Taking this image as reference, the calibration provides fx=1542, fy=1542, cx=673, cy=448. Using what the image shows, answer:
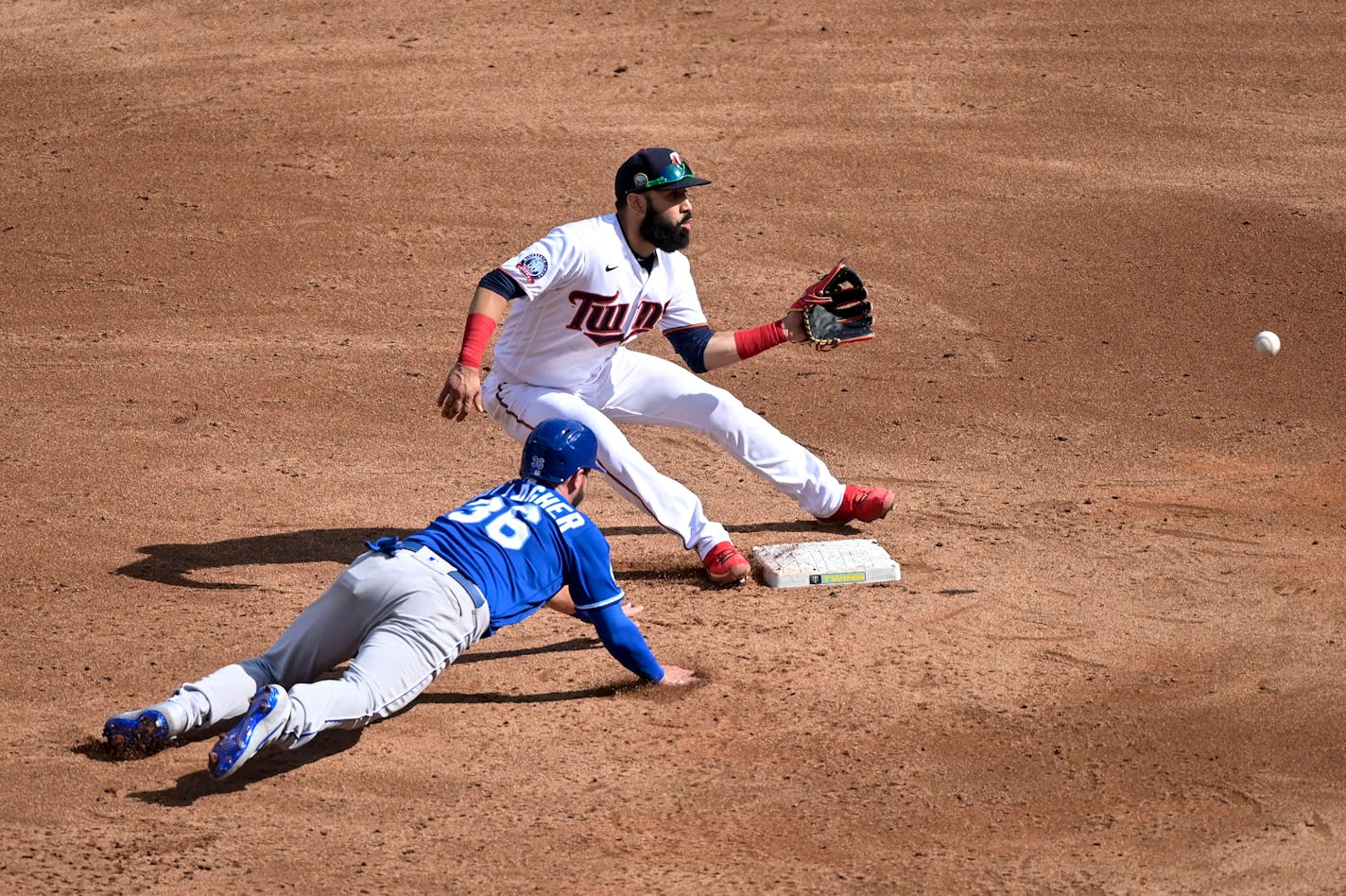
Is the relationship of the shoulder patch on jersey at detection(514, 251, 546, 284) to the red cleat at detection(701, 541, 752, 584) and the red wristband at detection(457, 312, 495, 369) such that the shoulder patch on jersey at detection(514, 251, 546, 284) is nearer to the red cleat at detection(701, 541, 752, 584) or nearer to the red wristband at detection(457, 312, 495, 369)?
the red wristband at detection(457, 312, 495, 369)

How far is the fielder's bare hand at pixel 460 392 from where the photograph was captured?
20.6ft

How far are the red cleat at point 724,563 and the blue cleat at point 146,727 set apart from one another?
97.6 inches

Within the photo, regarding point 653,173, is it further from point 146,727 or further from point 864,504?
point 146,727

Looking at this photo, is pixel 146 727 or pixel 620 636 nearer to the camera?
pixel 146 727

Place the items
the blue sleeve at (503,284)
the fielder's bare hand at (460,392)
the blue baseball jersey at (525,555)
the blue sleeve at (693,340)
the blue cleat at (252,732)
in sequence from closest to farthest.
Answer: the blue cleat at (252,732)
the blue baseball jersey at (525,555)
the fielder's bare hand at (460,392)
the blue sleeve at (503,284)
the blue sleeve at (693,340)

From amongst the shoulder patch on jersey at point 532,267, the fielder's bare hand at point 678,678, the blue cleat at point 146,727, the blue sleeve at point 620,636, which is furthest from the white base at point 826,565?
the blue cleat at point 146,727

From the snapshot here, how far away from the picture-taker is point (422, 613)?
5207 millimetres

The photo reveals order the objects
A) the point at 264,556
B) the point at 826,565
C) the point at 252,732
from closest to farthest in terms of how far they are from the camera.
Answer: the point at 252,732
the point at 826,565
the point at 264,556

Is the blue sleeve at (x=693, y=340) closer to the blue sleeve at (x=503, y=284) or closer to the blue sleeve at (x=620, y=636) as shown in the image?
the blue sleeve at (x=503, y=284)

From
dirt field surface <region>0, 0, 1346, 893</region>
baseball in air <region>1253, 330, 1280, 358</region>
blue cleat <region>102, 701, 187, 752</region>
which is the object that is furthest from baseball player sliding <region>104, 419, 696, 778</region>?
baseball in air <region>1253, 330, 1280, 358</region>

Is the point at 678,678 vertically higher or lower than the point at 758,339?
lower

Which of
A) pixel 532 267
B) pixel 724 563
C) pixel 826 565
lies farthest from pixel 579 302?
pixel 826 565

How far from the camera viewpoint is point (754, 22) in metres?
13.5

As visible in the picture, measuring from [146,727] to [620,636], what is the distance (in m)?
1.60
